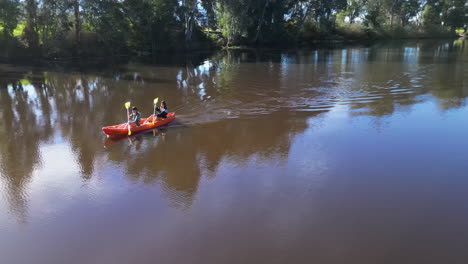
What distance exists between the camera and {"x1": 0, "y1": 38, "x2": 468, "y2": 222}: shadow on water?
11.3m

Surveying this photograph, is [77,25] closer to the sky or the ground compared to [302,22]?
closer to the ground

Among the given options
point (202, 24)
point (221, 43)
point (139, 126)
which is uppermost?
point (202, 24)

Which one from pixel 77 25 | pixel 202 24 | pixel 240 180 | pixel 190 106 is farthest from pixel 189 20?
pixel 240 180

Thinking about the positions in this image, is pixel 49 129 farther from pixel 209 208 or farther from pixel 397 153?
pixel 397 153

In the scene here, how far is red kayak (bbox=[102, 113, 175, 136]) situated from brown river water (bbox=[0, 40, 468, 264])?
28cm

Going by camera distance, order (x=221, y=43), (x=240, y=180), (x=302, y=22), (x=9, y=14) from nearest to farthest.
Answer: (x=240, y=180) → (x=9, y=14) → (x=221, y=43) → (x=302, y=22)

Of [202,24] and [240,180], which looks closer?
[240,180]

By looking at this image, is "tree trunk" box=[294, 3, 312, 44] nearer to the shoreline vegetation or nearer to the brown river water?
the shoreline vegetation

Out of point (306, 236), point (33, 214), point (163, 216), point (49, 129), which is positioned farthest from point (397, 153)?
point (49, 129)

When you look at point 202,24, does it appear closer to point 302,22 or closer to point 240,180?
point 302,22

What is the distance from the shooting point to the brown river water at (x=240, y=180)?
24.4 feet

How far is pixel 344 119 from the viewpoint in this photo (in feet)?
50.4

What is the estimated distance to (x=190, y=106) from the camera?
17.7 m

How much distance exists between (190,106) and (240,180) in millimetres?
8315
